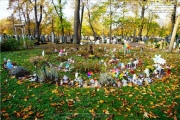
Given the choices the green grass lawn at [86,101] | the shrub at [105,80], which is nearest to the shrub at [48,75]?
the green grass lawn at [86,101]

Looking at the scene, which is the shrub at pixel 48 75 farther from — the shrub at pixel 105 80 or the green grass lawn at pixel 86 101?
the shrub at pixel 105 80

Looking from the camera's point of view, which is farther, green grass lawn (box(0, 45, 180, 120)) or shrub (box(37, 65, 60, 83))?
shrub (box(37, 65, 60, 83))

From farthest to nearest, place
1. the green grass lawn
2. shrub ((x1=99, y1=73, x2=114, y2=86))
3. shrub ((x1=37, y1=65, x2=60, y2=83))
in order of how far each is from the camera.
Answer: shrub ((x1=37, y1=65, x2=60, y2=83)), shrub ((x1=99, y1=73, x2=114, y2=86)), the green grass lawn

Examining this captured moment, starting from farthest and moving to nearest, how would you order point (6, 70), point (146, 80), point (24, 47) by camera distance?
point (24, 47)
point (6, 70)
point (146, 80)

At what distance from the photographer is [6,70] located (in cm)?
737

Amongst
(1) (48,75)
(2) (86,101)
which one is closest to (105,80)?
(2) (86,101)

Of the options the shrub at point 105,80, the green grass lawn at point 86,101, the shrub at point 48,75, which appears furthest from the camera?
the shrub at point 48,75

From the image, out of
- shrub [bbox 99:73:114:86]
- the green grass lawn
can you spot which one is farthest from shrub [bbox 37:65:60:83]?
shrub [bbox 99:73:114:86]

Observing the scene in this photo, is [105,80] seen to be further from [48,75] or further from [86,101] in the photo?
[48,75]

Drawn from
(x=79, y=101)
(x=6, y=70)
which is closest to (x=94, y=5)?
(x=6, y=70)

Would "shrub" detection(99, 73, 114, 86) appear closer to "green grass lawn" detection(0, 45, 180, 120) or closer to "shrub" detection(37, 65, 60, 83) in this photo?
"green grass lawn" detection(0, 45, 180, 120)

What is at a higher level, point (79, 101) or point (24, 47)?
point (24, 47)

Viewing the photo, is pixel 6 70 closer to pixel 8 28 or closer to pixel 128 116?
pixel 128 116

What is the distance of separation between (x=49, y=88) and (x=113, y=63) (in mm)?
4585
